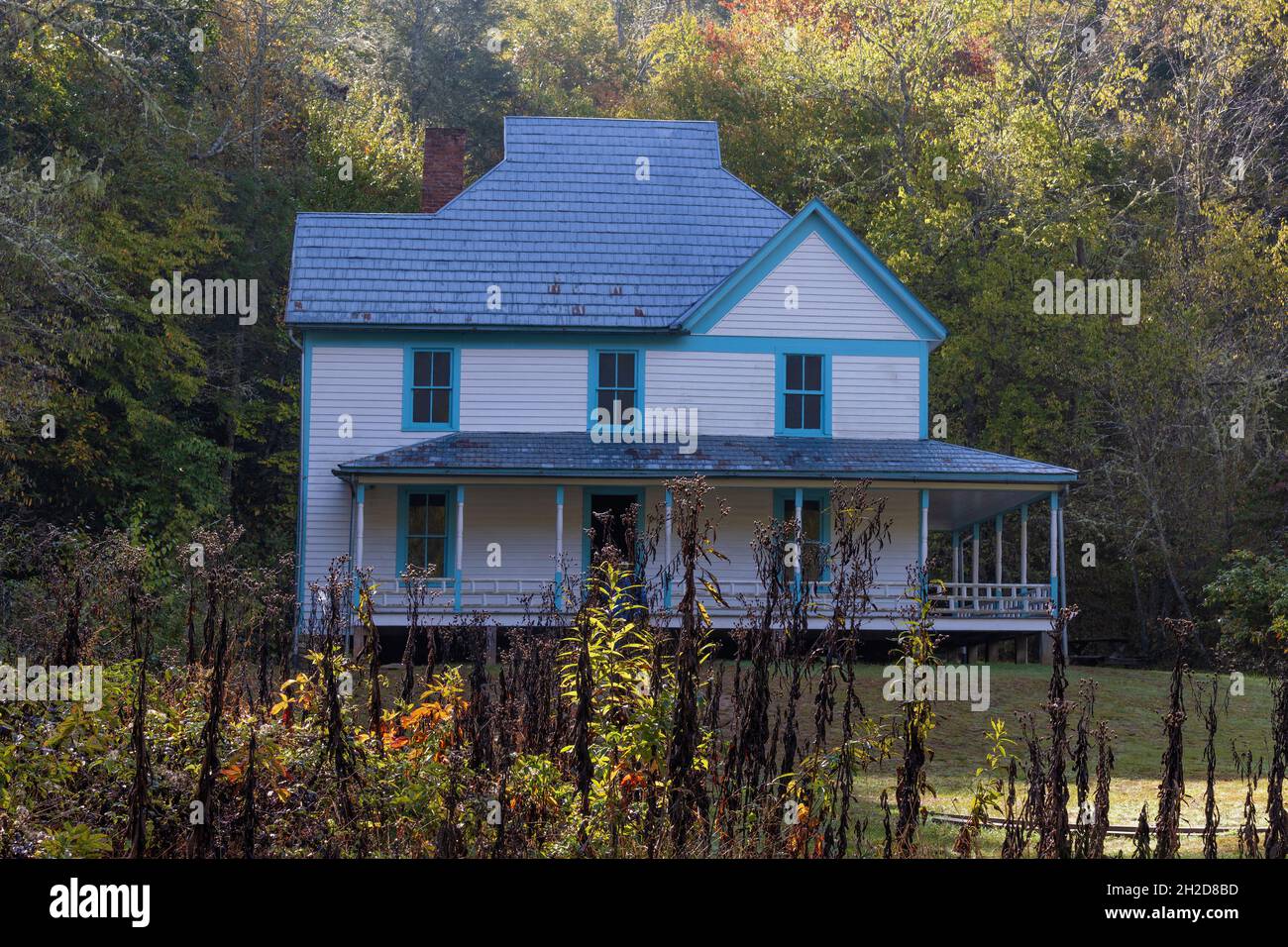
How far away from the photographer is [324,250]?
2850 centimetres

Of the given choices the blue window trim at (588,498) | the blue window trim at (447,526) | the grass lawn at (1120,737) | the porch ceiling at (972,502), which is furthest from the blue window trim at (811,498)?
the blue window trim at (447,526)

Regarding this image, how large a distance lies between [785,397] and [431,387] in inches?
244

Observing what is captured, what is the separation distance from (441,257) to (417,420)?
3149mm

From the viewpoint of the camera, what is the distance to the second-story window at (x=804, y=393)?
27.8 meters

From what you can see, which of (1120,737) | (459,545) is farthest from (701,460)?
(1120,737)

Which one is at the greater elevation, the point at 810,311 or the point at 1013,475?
the point at 810,311

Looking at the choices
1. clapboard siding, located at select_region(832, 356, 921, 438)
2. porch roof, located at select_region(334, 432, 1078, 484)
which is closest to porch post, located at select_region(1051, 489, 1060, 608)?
porch roof, located at select_region(334, 432, 1078, 484)

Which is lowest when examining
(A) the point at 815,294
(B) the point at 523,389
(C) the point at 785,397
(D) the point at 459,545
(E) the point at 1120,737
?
(E) the point at 1120,737

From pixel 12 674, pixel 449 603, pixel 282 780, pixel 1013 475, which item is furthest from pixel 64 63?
pixel 282 780

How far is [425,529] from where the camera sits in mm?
27391

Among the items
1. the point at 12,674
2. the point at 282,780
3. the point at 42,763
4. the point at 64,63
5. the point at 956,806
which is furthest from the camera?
the point at 64,63

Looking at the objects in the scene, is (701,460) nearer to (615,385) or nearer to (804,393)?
(615,385)

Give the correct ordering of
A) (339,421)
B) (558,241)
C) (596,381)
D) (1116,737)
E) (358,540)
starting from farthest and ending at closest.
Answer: (558,241), (596,381), (339,421), (358,540), (1116,737)

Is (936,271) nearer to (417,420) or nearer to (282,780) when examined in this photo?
(417,420)
